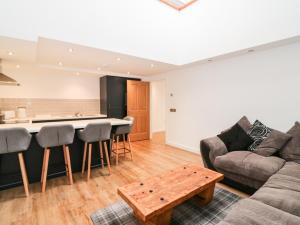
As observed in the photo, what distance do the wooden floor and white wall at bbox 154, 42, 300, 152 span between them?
4.66ft

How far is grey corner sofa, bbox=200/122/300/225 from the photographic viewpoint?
4.12 ft

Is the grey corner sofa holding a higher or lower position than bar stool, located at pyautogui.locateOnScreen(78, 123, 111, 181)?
lower

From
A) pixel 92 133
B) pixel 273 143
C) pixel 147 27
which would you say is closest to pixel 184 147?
pixel 273 143

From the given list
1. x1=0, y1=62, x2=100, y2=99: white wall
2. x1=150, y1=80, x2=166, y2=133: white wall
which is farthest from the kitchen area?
x1=150, y1=80, x2=166, y2=133: white wall

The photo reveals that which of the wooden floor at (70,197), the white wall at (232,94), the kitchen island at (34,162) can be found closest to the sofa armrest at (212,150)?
the wooden floor at (70,197)

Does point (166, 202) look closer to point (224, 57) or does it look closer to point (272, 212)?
point (272, 212)

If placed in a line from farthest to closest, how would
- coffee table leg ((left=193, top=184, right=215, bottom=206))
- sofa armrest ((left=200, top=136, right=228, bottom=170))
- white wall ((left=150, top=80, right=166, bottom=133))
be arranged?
white wall ((left=150, top=80, right=166, bottom=133)) → sofa armrest ((left=200, top=136, right=228, bottom=170)) → coffee table leg ((left=193, top=184, right=215, bottom=206))

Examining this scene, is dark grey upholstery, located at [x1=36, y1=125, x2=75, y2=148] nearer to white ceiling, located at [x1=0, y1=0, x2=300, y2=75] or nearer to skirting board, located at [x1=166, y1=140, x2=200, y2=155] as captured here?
white ceiling, located at [x1=0, y1=0, x2=300, y2=75]

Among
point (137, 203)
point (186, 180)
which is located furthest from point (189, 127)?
point (137, 203)

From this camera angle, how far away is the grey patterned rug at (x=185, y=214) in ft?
6.04

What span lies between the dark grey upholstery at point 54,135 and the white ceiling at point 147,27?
137 cm

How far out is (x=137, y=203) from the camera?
4.83ft

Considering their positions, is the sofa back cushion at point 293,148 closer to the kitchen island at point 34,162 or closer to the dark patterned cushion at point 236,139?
the dark patterned cushion at point 236,139

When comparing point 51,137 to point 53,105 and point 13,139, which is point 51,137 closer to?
point 13,139
